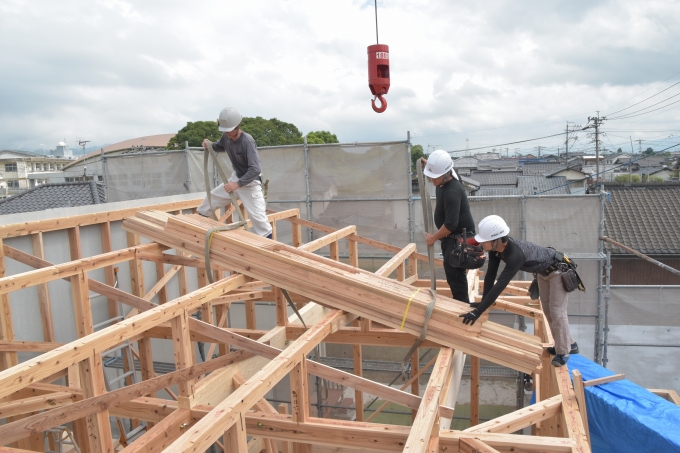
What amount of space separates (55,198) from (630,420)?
15.5 meters

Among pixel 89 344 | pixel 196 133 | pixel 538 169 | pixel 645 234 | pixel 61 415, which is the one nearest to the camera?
pixel 89 344

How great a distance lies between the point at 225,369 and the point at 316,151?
24.3ft

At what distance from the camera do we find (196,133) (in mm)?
40469

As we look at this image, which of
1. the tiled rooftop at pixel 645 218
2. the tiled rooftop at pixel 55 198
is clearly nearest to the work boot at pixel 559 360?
the tiled rooftop at pixel 55 198

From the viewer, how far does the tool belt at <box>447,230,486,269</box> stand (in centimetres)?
508

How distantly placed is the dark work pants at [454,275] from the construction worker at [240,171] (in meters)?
2.26

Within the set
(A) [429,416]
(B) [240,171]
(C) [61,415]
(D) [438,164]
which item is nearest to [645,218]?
(D) [438,164]

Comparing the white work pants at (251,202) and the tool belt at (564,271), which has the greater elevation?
the white work pants at (251,202)

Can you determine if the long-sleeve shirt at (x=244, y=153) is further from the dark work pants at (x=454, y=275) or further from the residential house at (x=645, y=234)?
the residential house at (x=645, y=234)

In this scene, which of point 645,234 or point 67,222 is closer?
point 67,222

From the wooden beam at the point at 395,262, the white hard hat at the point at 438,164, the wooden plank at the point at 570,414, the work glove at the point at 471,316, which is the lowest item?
the wooden plank at the point at 570,414

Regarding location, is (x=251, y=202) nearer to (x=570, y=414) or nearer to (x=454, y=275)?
(x=454, y=275)

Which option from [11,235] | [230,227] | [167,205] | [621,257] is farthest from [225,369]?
[621,257]

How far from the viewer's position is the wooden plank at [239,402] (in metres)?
2.55
